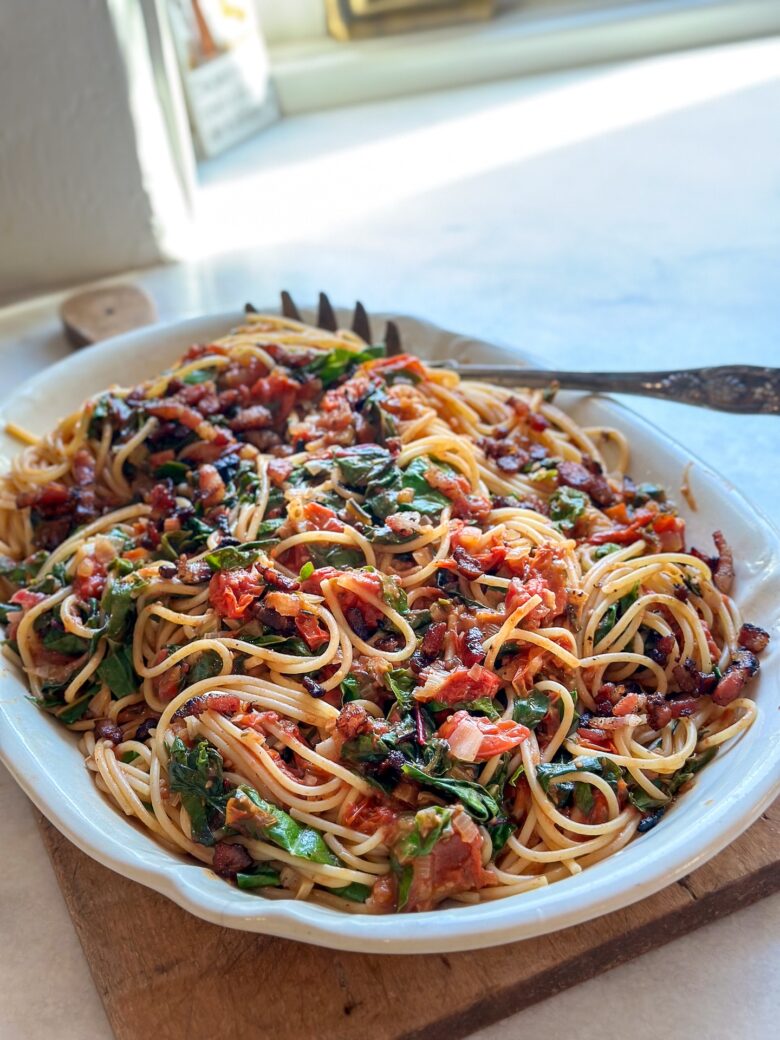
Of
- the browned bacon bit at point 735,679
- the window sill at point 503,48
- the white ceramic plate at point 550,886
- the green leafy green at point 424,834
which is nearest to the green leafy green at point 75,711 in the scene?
the white ceramic plate at point 550,886

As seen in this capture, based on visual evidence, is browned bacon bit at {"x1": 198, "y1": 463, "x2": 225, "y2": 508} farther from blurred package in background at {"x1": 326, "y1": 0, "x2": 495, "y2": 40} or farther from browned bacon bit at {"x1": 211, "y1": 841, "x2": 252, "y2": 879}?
blurred package in background at {"x1": 326, "y1": 0, "x2": 495, "y2": 40}

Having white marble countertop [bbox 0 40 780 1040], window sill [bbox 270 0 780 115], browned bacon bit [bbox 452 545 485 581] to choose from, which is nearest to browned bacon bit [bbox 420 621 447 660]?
browned bacon bit [bbox 452 545 485 581]

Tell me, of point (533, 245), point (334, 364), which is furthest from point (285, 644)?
point (533, 245)

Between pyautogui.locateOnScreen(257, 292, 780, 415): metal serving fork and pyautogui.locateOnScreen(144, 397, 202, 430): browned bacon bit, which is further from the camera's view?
pyautogui.locateOnScreen(144, 397, 202, 430): browned bacon bit

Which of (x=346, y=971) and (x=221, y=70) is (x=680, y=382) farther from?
(x=221, y=70)

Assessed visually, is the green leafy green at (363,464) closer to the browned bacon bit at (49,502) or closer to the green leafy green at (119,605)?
the green leafy green at (119,605)

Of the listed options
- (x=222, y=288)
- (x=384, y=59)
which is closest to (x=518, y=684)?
(x=222, y=288)
